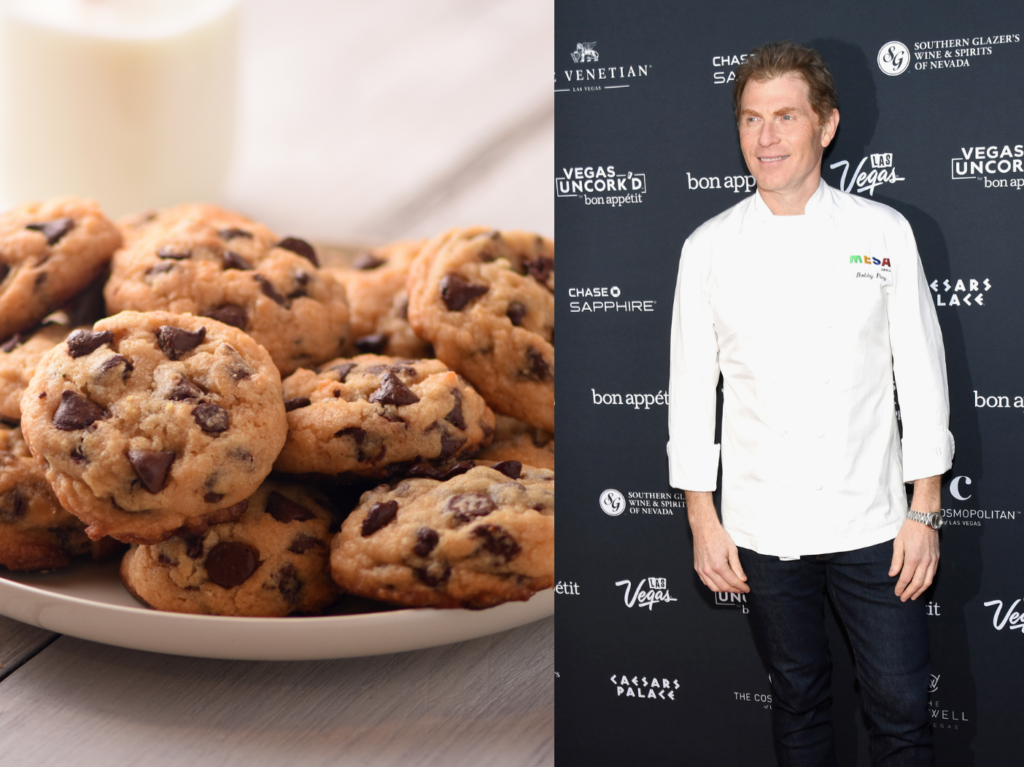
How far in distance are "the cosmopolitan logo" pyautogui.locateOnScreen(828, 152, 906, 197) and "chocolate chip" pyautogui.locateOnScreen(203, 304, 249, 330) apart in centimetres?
129

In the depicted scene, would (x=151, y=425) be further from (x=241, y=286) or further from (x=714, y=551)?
(x=714, y=551)

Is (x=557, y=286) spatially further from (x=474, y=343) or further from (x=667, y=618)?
(x=667, y=618)

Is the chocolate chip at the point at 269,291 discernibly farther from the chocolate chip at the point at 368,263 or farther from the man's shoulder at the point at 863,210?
the man's shoulder at the point at 863,210

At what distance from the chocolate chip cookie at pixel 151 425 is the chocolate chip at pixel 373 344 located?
17.9 inches

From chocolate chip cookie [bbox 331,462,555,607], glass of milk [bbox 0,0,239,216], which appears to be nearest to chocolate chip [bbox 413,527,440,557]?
chocolate chip cookie [bbox 331,462,555,607]

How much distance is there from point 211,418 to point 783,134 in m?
1.15

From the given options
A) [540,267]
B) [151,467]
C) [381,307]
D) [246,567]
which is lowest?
[246,567]

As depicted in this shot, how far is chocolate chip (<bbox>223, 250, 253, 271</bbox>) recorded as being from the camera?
2002 mm

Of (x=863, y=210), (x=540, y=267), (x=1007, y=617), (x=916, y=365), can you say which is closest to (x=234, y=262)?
(x=540, y=267)

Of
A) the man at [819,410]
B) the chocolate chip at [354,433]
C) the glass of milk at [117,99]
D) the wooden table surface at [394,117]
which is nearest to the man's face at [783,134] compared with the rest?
the man at [819,410]

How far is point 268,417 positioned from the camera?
162 centimetres

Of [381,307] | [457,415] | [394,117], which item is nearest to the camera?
[457,415]

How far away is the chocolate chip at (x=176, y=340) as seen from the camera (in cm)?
167

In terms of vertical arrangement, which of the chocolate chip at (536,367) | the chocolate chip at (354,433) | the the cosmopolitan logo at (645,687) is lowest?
the the cosmopolitan logo at (645,687)
